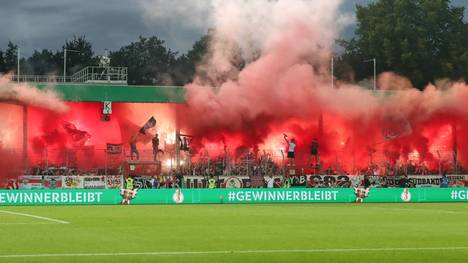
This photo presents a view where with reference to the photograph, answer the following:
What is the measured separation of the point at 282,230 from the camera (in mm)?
30922

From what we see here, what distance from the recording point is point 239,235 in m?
28.6

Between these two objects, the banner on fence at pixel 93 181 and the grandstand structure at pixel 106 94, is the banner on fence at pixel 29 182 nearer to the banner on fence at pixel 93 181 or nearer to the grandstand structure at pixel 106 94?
the banner on fence at pixel 93 181

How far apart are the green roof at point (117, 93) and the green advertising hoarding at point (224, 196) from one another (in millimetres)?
16823

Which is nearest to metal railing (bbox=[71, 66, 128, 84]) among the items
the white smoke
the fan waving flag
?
the fan waving flag

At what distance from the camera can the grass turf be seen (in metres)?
22.1

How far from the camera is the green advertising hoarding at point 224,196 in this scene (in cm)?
5400

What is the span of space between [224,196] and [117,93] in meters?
18.5

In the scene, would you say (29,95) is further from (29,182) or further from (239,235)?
(239,235)

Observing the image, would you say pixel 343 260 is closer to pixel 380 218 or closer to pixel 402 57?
pixel 380 218

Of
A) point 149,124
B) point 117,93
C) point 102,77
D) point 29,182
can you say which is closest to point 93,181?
point 29,182

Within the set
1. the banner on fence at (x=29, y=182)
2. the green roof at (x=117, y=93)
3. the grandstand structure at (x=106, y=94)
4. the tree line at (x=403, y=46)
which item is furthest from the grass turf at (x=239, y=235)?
the tree line at (x=403, y=46)

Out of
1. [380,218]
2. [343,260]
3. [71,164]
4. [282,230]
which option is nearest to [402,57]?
[71,164]

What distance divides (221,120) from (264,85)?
554 cm

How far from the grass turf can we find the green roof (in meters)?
28.5
